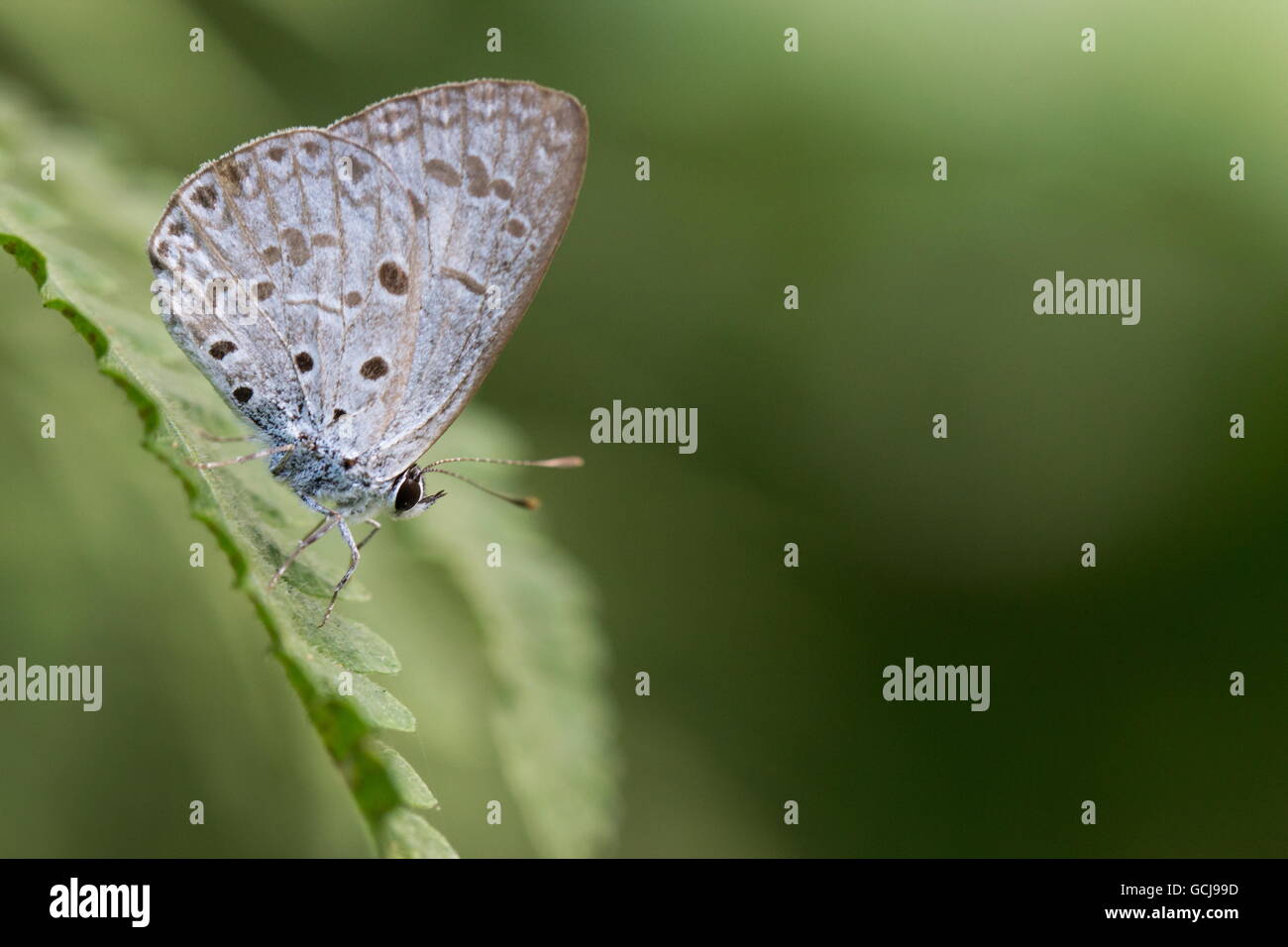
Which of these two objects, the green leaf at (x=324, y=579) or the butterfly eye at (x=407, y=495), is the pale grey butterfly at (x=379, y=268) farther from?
the green leaf at (x=324, y=579)

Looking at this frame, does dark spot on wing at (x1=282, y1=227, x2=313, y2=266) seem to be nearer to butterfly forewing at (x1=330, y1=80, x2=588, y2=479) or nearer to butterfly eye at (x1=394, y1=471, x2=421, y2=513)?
butterfly forewing at (x1=330, y1=80, x2=588, y2=479)

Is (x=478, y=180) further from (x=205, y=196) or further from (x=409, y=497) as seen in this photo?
(x=409, y=497)

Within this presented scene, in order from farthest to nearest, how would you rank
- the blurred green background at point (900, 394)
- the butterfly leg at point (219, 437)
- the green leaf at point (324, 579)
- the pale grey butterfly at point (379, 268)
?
the blurred green background at point (900, 394) < the pale grey butterfly at point (379, 268) < the butterfly leg at point (219, 437) < the green leaf at point (324, 579)

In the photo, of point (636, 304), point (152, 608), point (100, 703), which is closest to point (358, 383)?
point (152, 608)

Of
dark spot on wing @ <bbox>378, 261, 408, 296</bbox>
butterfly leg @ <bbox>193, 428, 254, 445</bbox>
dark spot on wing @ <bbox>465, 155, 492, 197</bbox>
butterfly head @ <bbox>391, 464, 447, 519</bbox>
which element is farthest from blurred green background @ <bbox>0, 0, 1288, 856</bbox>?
dark spot on wing @ <bbox>465, 155, 492, 197</bbox>

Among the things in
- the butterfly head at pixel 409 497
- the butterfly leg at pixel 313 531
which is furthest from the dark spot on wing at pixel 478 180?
the butterfly leg at pixel 313 531

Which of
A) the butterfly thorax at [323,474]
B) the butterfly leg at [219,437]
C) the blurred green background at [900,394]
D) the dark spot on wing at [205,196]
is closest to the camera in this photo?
the butterfly leg at [219,437]

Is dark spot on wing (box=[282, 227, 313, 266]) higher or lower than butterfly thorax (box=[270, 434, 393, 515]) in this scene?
higher
